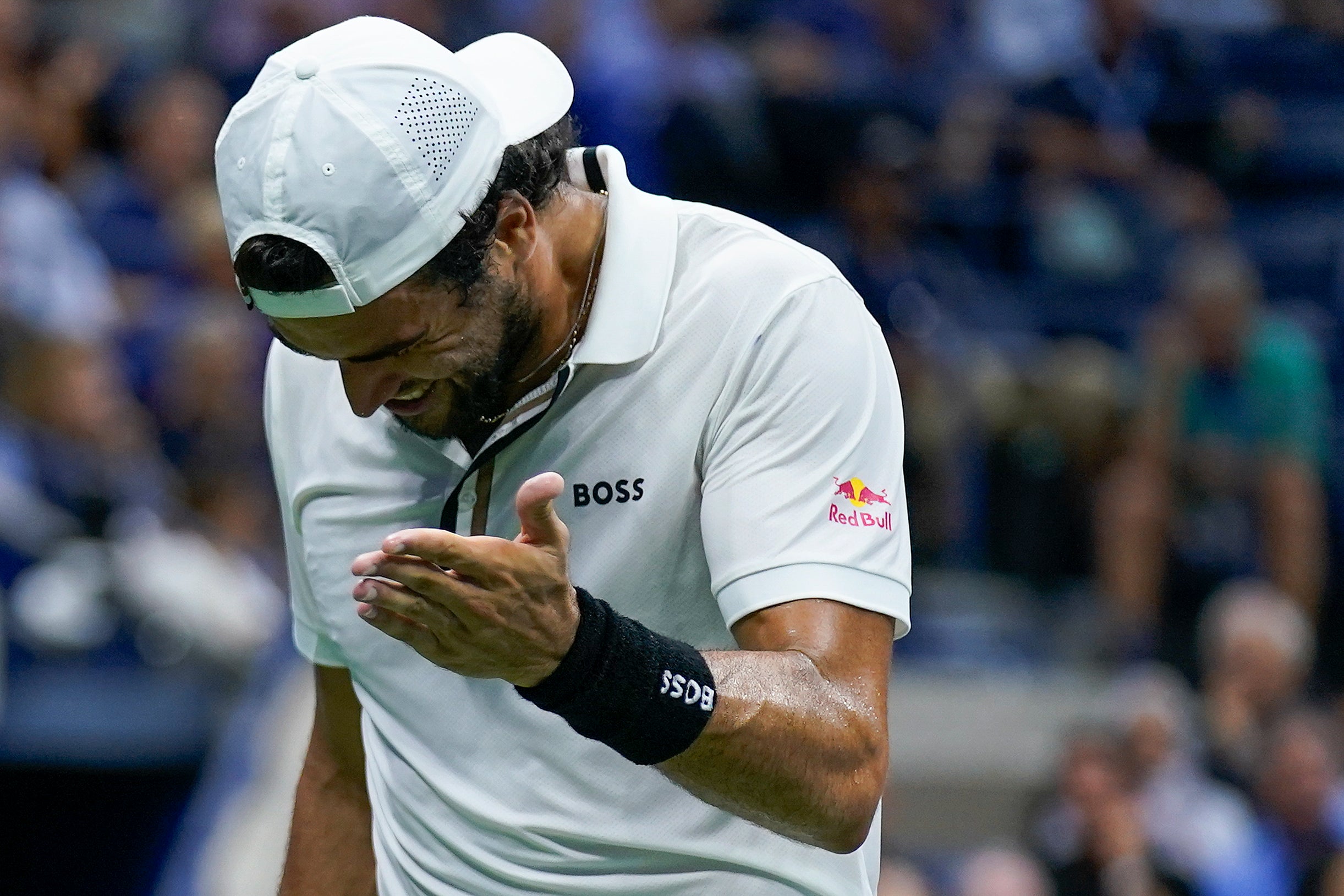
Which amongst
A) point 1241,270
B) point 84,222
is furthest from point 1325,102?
point 84,222

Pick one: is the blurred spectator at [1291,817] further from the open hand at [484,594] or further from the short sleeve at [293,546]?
the open hand at [484,594]

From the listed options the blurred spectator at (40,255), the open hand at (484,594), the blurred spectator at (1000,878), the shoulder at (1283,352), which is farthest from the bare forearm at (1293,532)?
the open hand at (484,594)

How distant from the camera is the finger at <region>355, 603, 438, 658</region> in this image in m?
1.81

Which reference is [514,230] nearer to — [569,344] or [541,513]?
[569,344]

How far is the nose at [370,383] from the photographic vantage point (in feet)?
7.07

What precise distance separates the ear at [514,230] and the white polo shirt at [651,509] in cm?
11

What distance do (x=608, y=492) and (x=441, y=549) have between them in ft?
1.79

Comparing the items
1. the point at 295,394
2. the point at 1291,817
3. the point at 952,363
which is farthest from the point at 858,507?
the point at 952,363

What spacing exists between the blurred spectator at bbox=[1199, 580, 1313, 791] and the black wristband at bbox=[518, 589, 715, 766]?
4884 millimetres

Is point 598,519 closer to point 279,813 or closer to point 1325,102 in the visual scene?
point 279,813

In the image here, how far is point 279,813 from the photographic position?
545 cm

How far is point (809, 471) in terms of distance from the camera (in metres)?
2.13

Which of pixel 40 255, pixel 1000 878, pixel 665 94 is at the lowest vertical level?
pixel 1000 878

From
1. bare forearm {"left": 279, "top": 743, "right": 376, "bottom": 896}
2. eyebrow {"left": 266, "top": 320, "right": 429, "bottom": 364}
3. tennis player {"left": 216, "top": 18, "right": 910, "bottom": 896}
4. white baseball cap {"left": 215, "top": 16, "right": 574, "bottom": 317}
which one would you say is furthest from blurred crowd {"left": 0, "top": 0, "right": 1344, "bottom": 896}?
white baseball cap {"left": 215, "top": 16, "right": 574, "bottom": 317}
